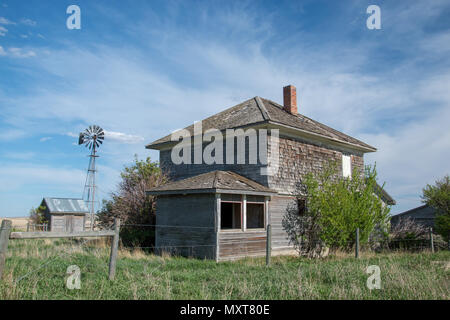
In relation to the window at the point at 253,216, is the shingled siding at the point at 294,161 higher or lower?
higher

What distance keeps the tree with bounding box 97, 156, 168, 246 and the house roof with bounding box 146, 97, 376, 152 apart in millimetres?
2039

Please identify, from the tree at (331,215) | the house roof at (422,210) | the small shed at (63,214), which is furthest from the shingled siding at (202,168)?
the house roof at (422,210)

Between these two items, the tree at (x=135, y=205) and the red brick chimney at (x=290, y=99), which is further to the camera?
the red brick chimney at (x=290, y=99)

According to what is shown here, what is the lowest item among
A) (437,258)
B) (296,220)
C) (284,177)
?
(437,258)

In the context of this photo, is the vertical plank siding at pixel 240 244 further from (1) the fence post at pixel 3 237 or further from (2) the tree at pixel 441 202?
(2) the tree at pixel 441 202

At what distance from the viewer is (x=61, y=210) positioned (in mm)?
34406

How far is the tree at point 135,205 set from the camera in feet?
58.1

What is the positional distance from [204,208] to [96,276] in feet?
20.8

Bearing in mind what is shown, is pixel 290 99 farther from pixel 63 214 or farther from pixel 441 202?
pixel 63 214
